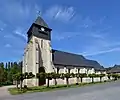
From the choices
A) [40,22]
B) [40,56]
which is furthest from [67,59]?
[40,22]

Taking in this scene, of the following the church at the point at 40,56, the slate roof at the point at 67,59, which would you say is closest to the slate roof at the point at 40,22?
the church at the point at 40,56

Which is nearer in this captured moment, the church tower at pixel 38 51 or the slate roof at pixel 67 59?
the church tower at pixel 38 51

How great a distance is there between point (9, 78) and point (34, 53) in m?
28.6

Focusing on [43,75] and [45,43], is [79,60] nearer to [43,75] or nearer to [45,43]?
[45,43]

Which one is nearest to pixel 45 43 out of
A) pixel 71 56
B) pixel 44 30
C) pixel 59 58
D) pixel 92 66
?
pixel 44 30

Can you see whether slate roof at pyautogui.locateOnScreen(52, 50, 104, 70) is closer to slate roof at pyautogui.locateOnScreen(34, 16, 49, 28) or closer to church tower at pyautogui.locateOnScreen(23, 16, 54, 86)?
church tower at pyautogui.locateOnScreen(23, 16, 54, 86)

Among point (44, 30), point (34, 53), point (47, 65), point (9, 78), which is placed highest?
point (44, 30)

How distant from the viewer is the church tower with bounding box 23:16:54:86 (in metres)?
47.3

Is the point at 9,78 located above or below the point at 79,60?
below

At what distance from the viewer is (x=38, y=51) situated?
4847cm

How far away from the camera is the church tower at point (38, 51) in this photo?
4734 cm

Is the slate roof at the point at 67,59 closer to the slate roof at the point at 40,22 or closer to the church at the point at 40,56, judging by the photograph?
the church at the point at 40,56

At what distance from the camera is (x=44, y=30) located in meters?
52.5

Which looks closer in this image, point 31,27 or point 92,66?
point 31,27
